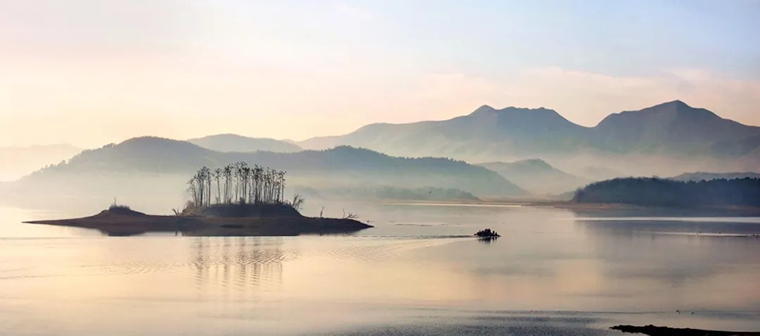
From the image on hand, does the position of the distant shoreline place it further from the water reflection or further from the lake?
the water reflection

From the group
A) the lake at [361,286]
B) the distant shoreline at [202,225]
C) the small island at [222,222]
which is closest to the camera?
the lake at [361,286]

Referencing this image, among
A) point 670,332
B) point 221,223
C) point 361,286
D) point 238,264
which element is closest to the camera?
point 670,332

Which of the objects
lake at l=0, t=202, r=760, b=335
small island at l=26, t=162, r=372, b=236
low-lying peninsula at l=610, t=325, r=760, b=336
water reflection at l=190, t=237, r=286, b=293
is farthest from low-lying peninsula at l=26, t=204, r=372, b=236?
low-lying peninsula at l=610, t=325, r=760, b=336

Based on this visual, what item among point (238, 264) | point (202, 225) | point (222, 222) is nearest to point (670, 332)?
point (238, 264)

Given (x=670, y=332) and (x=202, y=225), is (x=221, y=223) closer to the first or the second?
(x=202, y=225)

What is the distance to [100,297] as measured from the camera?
41.9m

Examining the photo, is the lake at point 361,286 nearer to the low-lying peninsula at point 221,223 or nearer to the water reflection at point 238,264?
the water reflection at point 238,264

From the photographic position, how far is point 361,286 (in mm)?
47844

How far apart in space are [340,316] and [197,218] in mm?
65003

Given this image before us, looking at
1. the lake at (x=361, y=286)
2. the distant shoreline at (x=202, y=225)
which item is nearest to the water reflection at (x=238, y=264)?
the lake at (x=361, y=286)

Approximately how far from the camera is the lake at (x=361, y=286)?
116 ft

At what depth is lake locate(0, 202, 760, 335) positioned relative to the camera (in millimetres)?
35250

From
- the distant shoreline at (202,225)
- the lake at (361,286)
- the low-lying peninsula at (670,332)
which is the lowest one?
the low-lying peninsula at (670,332)

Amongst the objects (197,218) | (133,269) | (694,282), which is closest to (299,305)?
(133,269)
